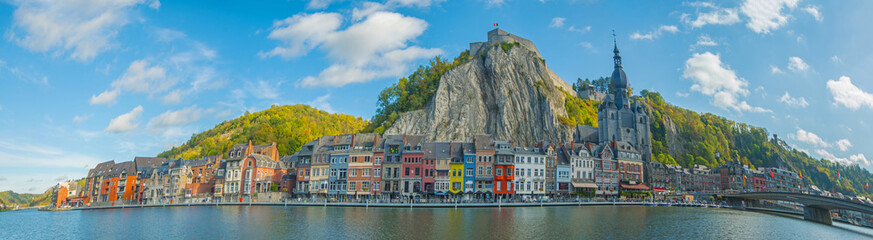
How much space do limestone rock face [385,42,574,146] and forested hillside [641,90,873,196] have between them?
2844cm

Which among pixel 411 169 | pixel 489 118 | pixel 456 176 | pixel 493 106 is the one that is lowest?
pixel 456 176

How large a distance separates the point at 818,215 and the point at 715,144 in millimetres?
74780

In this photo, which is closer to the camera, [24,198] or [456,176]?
[456,176]

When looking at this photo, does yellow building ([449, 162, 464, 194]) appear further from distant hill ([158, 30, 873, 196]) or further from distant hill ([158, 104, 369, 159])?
distant hill ([158, 104, 369, 159])

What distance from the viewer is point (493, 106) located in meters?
91.5

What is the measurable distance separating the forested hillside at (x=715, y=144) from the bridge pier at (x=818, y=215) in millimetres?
48700

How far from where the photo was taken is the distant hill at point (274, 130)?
82.1 metres

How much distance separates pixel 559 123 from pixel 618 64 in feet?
74.2

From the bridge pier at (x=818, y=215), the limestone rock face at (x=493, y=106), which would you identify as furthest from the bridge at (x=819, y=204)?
the limestone rock face at (x=493, y=106)

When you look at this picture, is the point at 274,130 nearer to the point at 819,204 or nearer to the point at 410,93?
the point at 410,93

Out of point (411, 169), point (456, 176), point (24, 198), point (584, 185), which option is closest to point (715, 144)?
point (584, 185)

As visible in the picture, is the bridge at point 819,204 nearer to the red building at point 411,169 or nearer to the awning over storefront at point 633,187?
the awning over storefront at point 633,187

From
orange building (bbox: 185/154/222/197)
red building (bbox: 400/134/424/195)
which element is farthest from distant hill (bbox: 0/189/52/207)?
red building (bbox: 400/134/424/195)

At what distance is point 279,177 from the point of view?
69438 mm
